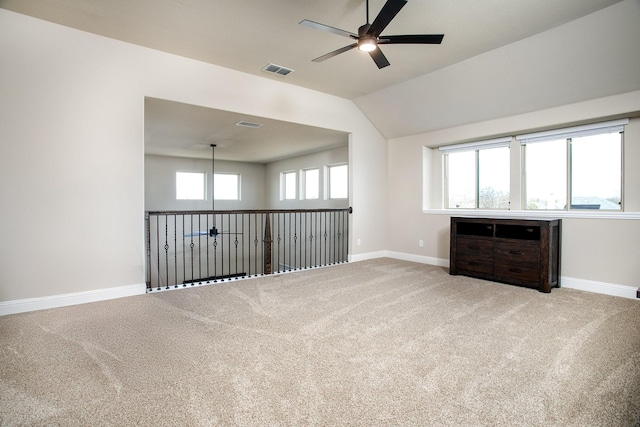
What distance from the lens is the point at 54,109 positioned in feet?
10.7

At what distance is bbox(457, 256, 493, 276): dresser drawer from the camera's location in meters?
4.40

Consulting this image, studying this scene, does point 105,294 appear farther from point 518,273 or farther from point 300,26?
point 518,273

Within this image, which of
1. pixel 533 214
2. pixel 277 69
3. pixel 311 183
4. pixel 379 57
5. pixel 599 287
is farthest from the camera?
pixel 311 183

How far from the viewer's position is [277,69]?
171 inches

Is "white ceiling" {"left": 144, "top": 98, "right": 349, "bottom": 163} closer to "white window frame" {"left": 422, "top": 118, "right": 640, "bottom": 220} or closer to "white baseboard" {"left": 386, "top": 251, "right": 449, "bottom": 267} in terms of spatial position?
"white window frame" {"left": 422, "top": 118, "right": 640, "bottom": 220}

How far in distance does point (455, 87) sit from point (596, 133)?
1.85 m

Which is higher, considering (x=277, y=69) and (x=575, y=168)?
(x=277, y=69)

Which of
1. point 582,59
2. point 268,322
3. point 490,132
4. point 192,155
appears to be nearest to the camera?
point 268,322

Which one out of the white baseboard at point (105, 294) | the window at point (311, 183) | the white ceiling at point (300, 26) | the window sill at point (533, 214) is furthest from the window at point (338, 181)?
the white baseboard at point (105, 294)

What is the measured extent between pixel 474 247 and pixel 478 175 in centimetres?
143

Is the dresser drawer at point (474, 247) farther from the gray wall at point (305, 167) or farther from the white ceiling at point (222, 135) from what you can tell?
the gray wall at point (305, 167)

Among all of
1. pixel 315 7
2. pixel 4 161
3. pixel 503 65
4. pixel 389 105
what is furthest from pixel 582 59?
pixel 4 161

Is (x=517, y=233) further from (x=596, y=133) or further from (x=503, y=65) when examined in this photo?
(x=503, y=65)

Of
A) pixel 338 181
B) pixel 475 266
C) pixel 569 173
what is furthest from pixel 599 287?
pixel 338 181
